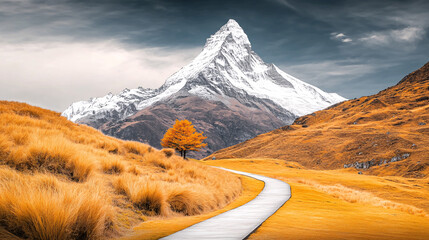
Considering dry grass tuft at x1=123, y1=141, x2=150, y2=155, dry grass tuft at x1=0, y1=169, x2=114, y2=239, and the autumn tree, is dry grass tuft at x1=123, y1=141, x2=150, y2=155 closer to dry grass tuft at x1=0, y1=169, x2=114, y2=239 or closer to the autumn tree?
dry grass tuft at x1=0, y1=169, x2=114, y2=239

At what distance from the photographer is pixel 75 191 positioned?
6.12 metres

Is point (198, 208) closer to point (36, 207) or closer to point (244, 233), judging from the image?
A: point (244, 233)

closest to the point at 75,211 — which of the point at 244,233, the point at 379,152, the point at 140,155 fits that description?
the point at 244,233

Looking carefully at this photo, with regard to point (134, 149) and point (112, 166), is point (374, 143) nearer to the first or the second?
point (134, 149)

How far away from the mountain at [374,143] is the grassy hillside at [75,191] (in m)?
70.5

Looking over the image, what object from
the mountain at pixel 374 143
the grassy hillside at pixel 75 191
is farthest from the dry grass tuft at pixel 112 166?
the mountain at pixel 374 143

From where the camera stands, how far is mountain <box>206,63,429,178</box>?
252 ft

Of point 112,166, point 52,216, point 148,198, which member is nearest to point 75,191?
point 52,216

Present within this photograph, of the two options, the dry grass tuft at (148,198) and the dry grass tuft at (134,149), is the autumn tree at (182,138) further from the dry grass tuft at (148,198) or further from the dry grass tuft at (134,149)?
the dry grass tuft at (148,198)

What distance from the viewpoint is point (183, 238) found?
18.3 ft

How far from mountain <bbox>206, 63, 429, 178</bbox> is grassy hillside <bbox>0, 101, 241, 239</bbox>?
70.5 meters

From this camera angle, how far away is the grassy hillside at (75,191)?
16.9 ft

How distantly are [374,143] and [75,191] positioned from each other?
104m

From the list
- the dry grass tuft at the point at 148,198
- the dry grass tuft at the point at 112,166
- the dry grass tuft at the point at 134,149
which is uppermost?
the dry grass tuft at the point at 134,149
